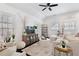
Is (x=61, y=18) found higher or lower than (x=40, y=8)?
lower

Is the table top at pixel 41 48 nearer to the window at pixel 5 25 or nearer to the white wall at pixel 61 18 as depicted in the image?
the white wall at pixel 61 18

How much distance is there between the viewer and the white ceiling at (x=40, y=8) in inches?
79.8

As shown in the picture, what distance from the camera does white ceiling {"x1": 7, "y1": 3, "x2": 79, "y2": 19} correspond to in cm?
203

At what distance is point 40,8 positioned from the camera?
2.06 meters

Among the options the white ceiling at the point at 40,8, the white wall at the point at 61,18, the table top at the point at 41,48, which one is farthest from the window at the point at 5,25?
the white wall at the point at 61,18

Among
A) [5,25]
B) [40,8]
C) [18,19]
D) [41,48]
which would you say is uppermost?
[40,8]

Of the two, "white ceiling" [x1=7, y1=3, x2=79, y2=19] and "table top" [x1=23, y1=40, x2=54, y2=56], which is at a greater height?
"white ceiling" [x1=7, y1=3, x2=79, y2=19]

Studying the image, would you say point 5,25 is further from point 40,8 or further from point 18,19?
point 40,8

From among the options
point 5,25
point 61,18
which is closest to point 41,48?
point 61,18

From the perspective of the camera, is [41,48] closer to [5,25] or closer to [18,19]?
[18,19]

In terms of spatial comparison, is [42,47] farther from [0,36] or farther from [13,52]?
[0,36]

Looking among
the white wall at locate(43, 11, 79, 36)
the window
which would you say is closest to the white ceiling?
the white wall at locate(43, 11, 79, 36)

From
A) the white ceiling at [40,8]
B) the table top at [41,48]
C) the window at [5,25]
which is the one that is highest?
the white ceiling at [40,8]

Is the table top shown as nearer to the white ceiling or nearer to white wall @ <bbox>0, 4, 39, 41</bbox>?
white wall @ <bbox>0, 4, 39, 41</bbox>
